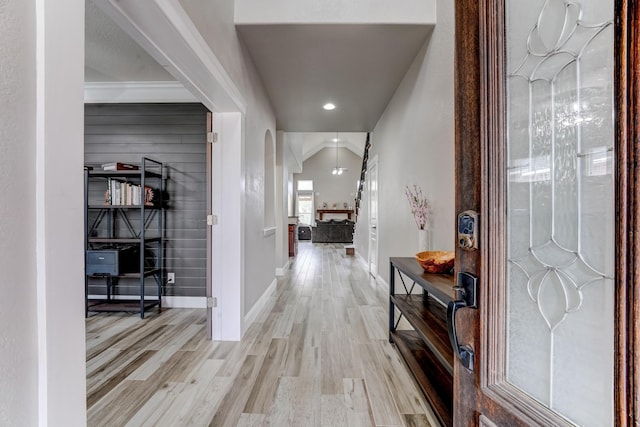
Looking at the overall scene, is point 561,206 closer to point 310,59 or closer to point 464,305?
point 464,305

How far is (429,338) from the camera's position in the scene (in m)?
1.64

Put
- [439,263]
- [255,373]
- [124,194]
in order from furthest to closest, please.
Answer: [124,194] < [255,373] < [439,263]

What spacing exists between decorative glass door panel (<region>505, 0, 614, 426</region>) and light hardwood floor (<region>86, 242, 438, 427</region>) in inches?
48.7

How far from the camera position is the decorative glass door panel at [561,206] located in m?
0.50

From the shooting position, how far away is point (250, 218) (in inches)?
119

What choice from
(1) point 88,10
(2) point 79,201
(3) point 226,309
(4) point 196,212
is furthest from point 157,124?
(2) point 79,201

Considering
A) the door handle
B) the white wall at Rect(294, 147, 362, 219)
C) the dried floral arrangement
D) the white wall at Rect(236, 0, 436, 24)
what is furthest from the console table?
the white wall at Rect(294, 147, 362, 219)

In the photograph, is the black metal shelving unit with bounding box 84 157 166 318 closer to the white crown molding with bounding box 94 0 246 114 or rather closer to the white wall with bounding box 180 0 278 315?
the white wall with bounding box 180 0 278 315

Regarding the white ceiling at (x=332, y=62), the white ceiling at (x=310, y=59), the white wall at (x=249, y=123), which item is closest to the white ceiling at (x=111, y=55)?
the white ceiling at (x=310, y=59)

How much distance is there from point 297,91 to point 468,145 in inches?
130

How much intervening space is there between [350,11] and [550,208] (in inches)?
94.8

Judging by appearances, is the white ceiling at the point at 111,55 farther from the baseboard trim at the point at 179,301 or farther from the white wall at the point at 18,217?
the baseboard trim at the point at 179,301

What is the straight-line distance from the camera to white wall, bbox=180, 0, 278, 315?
198 cm

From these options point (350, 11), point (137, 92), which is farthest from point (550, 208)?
point (137, 92)
